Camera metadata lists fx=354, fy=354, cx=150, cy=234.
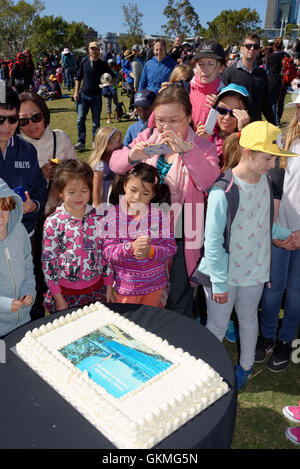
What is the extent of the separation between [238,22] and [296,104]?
64186mm

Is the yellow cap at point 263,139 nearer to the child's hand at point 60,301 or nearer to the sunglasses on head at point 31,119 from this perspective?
the child's hand at point 60,301

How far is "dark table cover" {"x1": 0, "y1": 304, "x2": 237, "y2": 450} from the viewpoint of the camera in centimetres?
157

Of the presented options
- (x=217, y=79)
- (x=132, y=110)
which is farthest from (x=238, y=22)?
(x=217, y=79)

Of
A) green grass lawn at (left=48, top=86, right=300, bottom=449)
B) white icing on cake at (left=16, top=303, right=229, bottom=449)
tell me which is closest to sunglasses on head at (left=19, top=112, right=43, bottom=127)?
white icing on cake at (left=16, top=303, right=229, bottom=449)

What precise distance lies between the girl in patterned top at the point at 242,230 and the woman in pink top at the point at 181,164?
6.1 inches

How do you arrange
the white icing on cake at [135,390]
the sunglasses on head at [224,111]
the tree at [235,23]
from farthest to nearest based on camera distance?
the tree at [235,23] → the sunglasses on head at [224,111] → the white icing on cake at [135,390]

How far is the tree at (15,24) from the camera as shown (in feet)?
148

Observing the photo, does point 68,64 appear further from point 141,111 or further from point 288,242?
point 288,242

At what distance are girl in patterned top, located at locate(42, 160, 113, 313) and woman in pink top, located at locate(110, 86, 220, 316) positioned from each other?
35 cm

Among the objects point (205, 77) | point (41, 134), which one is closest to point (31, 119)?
point (41, 134)

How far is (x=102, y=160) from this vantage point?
455 cm

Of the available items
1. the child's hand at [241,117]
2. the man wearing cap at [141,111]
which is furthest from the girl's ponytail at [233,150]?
the man wearing cap at [141,111]

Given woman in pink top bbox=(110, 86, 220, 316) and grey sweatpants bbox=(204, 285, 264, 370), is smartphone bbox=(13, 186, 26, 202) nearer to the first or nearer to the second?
woman in pink top bbox=(110, 86, 220, 316)

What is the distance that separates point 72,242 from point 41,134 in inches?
55.7
